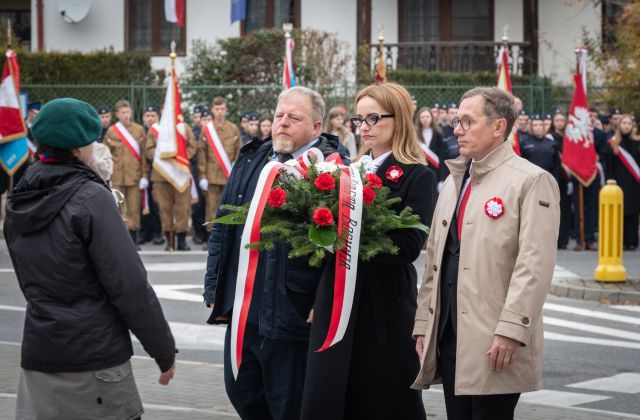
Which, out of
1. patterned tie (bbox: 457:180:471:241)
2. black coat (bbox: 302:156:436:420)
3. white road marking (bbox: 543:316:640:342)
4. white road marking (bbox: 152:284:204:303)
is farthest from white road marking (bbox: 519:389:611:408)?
white road marking (bbox: 152:284:204:303)

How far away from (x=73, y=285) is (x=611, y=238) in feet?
35.2

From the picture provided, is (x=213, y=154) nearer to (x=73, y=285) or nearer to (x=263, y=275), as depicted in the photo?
(x=263, y=275)

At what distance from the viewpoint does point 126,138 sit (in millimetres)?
18688

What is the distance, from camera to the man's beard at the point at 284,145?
6086 mm

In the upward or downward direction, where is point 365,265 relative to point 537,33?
downward

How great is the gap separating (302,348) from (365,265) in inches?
21.6

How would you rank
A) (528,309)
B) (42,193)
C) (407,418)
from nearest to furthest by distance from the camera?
(42,193), (528,309), (407,418)

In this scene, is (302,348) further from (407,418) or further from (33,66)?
(33,66)

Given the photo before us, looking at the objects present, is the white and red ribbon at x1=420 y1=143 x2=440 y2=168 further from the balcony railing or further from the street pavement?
the balcony railing

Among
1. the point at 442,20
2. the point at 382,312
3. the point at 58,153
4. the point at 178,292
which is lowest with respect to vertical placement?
the point at 178,292

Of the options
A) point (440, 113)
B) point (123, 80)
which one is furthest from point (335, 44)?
point (440, 113)

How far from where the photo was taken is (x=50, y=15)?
30953mm

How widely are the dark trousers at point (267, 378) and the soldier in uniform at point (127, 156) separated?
501 inches

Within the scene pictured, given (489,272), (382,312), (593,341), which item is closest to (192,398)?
(382,312)
